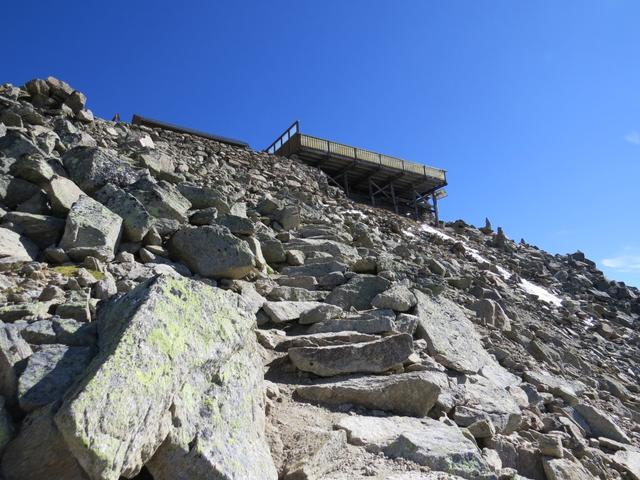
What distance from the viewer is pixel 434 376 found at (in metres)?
5.39

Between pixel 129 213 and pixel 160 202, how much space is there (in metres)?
1.13

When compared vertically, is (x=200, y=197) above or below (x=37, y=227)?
above

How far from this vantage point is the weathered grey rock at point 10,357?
2.79 meters

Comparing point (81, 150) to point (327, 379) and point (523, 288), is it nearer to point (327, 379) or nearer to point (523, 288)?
point (327, 379)

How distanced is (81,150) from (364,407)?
21.9 feet

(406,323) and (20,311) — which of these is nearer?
(20,311)

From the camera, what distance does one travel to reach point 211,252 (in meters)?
6.91

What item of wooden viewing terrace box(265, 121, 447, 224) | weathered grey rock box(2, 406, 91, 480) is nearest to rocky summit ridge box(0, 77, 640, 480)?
weathered grey rock box(2, 406, 91, 480)

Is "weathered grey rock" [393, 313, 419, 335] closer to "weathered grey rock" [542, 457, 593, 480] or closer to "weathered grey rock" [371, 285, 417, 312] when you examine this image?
"weathered grey rock" [371, 285, 417, 312]

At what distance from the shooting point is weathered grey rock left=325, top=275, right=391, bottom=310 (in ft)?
25.2

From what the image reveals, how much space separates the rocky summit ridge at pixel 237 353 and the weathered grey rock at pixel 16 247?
57mm

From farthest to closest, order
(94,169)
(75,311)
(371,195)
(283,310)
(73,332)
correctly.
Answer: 1. (371,195)
2. (94,169)
3. (283,310)
4. (75,311)
5. (73,332)

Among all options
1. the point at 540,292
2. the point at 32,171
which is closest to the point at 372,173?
the point at 540,292

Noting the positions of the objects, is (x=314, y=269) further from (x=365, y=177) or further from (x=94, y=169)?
(x=365, y=177)
